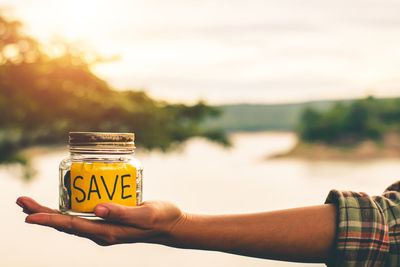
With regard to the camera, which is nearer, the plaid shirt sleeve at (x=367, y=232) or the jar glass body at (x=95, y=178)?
the plaid shirt sleeve at (x=367, y=232)

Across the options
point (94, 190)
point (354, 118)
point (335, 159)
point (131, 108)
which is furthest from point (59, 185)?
point (335, 159)

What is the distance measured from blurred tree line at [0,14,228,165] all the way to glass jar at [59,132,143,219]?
12.2ft

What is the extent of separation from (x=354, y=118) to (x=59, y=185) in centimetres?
727

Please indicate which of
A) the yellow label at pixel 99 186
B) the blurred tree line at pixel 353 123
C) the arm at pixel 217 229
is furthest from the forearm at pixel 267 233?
the blurred tree line at pixel 353 123

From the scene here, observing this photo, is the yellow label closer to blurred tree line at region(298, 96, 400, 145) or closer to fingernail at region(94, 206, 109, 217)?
fingernail at region(94, 206, 109, 217)

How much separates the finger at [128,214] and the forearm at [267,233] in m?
0.08

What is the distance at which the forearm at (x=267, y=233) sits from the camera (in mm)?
992

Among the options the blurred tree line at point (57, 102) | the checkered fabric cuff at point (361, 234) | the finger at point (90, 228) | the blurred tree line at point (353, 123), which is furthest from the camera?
the blurred tree line at point (353, 123)

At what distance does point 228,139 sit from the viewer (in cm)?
558

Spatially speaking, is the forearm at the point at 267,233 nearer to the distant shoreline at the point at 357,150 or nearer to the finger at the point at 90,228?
the finger at the point at 90,228

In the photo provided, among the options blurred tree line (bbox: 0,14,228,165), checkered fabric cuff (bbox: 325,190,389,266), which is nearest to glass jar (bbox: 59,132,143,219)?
checkered fabric cuff (bbox: 325,190,389,266)

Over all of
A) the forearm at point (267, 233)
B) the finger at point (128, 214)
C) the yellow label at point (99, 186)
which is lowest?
the forearm at point (267, 233)

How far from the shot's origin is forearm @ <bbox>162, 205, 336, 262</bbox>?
0.99 metres

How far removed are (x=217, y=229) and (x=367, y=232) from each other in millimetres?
321
